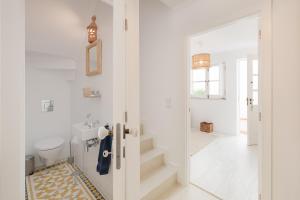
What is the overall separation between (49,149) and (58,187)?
665 mm

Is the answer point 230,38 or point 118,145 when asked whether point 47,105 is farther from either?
point 230,38

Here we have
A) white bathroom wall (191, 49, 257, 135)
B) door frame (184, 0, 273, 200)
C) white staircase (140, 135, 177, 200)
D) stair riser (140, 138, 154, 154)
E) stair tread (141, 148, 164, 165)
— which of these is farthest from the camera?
white bathroom wall (191, 49, 257, 135)

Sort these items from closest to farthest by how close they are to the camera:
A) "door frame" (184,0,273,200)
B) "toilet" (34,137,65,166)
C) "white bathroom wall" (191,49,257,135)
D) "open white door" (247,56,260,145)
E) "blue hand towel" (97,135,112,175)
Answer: "door frame" (184,0,273,200) → "blue hand towel" (97,135,112,175) → "toilet" (34,137,65,166) → "open white door" (247,56,260,145) → "white bathroom wall" (191,49,257,135)

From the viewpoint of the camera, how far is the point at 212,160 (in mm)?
2715

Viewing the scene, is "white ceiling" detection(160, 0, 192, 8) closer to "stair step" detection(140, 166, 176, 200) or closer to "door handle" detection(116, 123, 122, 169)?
"door handle" detection(116, 123, 122, 169)

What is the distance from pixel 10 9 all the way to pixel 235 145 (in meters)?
4.29

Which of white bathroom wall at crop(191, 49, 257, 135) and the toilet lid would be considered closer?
the toilet lid

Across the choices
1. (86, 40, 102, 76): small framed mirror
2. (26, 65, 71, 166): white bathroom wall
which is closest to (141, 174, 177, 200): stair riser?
(86, 40, 102, 76): small framed mirror

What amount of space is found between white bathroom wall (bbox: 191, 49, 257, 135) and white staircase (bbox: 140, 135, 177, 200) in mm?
3032

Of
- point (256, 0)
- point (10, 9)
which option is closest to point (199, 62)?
point (256, 0)

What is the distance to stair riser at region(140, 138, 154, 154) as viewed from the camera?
224 centimetres

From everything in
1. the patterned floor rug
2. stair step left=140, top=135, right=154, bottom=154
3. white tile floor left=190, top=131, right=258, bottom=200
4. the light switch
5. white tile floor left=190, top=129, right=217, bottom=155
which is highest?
the light switch

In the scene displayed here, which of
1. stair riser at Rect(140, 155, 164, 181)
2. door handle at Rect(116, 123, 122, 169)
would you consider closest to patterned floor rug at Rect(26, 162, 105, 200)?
stair riser at Rect(140, 155, 164, 181)

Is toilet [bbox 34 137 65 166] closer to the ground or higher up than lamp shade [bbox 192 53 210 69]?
closer to the ground
